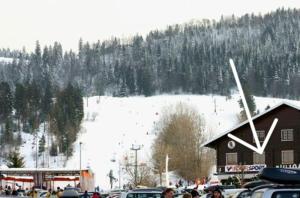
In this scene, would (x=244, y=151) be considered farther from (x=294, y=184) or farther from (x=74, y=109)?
(x=74, y=109)

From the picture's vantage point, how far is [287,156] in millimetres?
71500

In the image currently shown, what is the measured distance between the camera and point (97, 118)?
198 m

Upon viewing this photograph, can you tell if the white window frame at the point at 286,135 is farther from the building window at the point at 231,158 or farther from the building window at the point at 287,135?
the building window at the point at 231,158

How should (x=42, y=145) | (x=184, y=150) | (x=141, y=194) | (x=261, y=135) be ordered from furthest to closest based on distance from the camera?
1. (x=42, y=145)
2. (x=184, y=150)
3. (x=261, y=135)
4. (x=141, y=194)

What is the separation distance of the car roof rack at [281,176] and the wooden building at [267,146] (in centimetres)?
5708

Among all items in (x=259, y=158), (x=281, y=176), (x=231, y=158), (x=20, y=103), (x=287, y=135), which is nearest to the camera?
(x=281, y=176)

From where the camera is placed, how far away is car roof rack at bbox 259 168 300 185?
1272 centimetres

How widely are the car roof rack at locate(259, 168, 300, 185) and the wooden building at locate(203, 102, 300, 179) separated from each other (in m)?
57.1

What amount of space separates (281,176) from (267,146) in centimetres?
6013

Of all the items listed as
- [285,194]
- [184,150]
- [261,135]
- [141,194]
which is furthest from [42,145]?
[285,194]

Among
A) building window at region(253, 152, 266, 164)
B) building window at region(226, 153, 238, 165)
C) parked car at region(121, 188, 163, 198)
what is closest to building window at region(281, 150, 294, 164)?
building window at region(253, 152, 266, 164)

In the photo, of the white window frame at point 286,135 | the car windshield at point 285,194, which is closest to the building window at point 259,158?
the white window frame at point 286,135

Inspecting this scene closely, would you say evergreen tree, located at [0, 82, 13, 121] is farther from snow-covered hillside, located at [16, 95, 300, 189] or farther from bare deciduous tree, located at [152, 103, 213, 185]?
bare deciduous tree, located at [152, 103, 213, 185]

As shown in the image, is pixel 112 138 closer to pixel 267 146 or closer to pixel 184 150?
pixel 184 150
